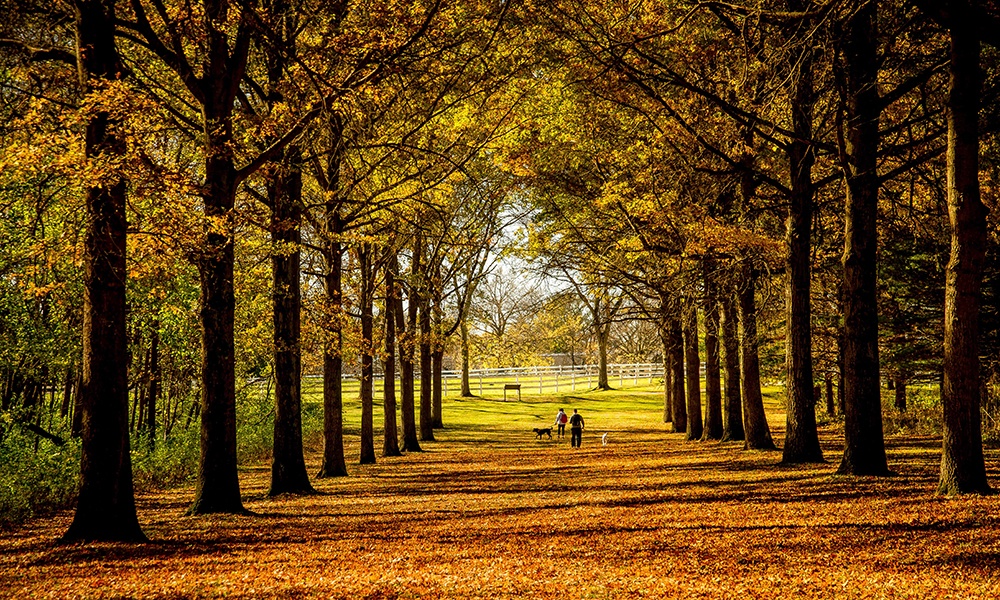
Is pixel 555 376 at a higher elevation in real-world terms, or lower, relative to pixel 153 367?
lower

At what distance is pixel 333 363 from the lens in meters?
18.9

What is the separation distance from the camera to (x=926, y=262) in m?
18.0

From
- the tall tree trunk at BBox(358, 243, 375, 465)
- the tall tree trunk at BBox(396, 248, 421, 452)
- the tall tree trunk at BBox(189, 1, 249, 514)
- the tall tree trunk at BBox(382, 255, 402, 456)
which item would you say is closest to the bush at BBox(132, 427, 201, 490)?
the tall tree trunk at BBox(358, 243, 375, 465)

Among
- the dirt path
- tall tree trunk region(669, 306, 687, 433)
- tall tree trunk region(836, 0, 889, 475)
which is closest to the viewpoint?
the dirt path

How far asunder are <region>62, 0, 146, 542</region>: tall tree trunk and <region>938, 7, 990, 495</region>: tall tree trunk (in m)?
10.3

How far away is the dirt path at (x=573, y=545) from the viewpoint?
7.21 m

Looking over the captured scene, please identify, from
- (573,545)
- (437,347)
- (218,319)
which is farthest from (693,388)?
(218,319)

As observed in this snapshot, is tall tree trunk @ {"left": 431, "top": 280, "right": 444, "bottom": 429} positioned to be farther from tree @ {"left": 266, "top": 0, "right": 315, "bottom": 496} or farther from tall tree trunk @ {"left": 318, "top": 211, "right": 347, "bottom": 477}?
tree @ {"left": 266, "top": 0, "right": 315, "bottom": 496}

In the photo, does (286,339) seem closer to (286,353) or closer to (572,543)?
(286,353)

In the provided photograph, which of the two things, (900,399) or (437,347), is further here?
(437,347)

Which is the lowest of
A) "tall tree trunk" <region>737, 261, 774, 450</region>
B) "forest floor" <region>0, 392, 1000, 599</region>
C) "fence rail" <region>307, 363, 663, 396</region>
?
"fence rail" <region>307, 363, 663, 396</region>

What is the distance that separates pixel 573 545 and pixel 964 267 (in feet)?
19.3

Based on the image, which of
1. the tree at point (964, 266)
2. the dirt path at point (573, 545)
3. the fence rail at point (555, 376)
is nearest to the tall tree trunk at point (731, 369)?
the dirt path at point (573, 545)

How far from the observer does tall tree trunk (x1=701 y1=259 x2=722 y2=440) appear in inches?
862
